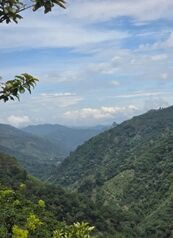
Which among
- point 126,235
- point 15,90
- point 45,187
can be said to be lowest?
point 126,235

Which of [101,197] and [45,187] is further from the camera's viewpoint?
[101,197]

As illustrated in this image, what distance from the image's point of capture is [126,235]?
13962 cm

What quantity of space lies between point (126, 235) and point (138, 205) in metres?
45.2

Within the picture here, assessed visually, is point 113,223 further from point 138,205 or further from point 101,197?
point 101,197

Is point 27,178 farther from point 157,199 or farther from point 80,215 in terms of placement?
point 157,199

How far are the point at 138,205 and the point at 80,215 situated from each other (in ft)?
152

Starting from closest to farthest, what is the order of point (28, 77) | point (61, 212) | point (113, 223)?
1. point (28, 77)
2. point (61, 212)
3. point (113, 223)

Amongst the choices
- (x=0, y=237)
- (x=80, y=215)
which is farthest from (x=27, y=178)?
(x=0, y=237)

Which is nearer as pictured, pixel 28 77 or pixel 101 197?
pixel 28 77

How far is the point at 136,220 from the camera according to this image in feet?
526

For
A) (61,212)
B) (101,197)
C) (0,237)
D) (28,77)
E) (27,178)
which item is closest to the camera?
(28,77)

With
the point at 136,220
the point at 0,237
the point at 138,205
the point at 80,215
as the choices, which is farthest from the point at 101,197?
the point at 0,237

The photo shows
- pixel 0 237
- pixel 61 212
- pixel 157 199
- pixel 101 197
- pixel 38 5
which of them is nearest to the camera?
pixel 38 5

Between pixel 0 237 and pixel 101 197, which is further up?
pixel 0 237
